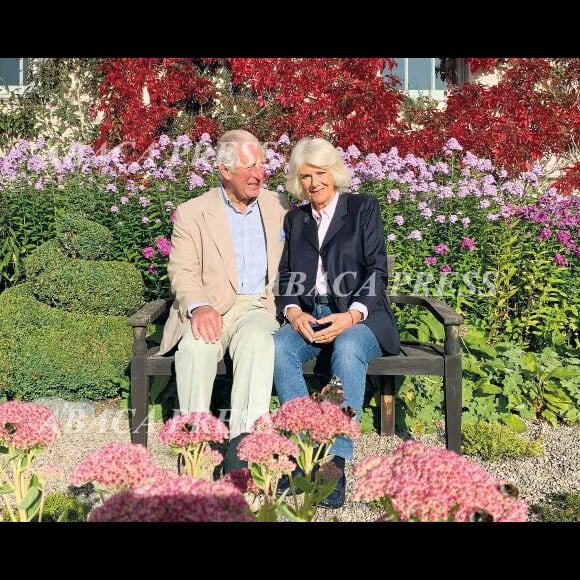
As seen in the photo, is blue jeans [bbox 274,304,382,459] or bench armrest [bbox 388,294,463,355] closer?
blue jeans [bbox 274,304,382,459]

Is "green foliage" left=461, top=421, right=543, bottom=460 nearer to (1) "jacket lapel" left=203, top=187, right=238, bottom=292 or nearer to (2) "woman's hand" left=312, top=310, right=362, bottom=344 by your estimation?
(2) "woman's hand" left=312, top=310, right=362, bottom=344

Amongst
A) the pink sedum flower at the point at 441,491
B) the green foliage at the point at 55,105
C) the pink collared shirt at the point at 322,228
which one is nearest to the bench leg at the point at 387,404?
the pink collared shirt at the point at 322,228

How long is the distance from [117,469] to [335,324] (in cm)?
177

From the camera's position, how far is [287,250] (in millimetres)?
3412

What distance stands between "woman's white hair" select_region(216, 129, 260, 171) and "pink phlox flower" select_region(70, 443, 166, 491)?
200 centimetres

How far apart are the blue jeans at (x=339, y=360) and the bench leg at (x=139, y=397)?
0.60 metres

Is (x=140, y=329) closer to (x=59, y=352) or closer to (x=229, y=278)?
(x=229, y=278)

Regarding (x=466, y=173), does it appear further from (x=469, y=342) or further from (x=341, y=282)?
(x=341, y=282)

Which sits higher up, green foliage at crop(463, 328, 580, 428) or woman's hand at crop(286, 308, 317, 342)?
woman's hand at crop(286, 308, 317, 342)

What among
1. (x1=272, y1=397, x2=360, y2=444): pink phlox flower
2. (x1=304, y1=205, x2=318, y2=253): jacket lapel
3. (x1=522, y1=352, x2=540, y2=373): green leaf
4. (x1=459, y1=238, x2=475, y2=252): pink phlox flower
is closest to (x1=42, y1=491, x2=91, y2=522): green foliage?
→ (x1=272, y1=397, x2=360, y2=444): pink phlox flower

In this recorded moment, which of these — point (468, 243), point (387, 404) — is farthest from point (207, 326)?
point (468, 243)

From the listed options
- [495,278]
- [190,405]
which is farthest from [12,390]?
[495,278]

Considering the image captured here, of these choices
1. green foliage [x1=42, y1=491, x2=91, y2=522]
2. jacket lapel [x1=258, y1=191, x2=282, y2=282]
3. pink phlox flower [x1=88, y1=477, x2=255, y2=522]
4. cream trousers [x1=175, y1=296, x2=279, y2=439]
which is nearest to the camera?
pink phlox flower [x1=88, y1=477, x2=255, y2=522]

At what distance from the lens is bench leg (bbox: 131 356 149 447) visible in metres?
3.29
